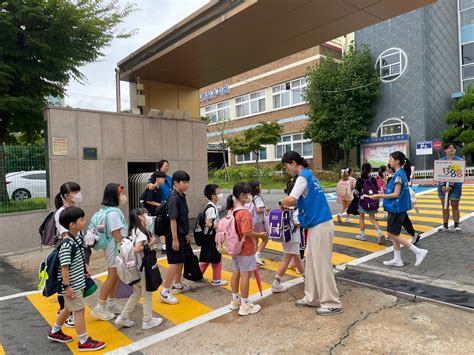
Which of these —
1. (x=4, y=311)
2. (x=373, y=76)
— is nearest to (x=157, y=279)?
(x=4, y=311)

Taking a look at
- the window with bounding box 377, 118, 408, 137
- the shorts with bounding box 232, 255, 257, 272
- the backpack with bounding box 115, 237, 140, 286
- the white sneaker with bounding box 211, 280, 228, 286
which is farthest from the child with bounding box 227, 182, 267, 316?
the window with bounding box 377, 118, 408, 137

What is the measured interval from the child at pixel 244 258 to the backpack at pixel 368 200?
3.79 metres

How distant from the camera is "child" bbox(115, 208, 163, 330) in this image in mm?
3949

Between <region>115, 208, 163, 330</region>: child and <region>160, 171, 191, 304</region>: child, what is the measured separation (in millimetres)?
490

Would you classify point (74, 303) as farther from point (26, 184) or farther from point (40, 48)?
point (40, 48)

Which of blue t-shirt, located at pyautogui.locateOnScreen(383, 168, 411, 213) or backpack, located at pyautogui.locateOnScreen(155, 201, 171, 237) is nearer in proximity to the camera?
backpack, located at pyautogui.locateOnScreen(155, 201, 171, 237)

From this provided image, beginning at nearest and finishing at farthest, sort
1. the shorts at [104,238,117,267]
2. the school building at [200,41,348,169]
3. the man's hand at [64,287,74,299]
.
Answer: the man's hand at [64,287,74,299] < the shorts at [104,238,117,267] < the school building at [200,41,348,169]

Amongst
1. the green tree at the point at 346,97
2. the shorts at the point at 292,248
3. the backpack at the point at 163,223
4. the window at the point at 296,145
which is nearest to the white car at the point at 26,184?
the backpack at the point at 163,223

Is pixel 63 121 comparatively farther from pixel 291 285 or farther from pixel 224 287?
pixel 291 285

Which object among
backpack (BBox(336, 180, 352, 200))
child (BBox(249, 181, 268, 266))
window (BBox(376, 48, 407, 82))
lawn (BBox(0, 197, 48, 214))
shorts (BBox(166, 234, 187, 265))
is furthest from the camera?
window (BBox(376, 48, 407, 82))

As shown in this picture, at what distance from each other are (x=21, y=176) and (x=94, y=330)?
19.6 ft

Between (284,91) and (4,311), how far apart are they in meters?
26.2

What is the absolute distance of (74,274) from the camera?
3.60m

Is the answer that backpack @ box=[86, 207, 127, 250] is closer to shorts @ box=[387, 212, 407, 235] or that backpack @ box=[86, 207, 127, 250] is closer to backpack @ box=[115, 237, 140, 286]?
backpack @ box=[115, 237, 140, 286]
